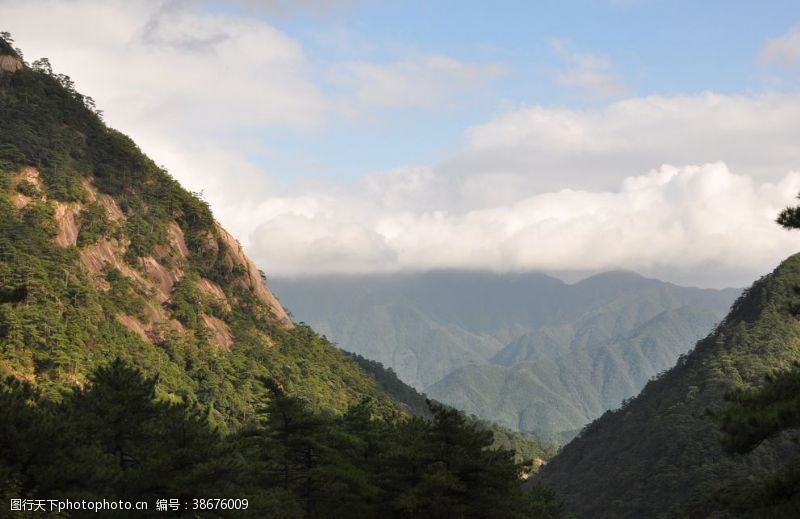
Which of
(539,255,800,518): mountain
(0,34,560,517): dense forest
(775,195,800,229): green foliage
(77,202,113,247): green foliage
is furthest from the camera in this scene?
(77,202,113,247): green foliage

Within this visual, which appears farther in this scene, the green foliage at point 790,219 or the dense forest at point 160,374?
the dense forest at point 160,374

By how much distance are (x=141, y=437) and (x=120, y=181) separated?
10460 cm

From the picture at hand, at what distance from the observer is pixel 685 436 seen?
4537 inches

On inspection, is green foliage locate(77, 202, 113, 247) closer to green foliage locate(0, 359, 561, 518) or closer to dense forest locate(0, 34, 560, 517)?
dense forest locate(0, 34, 560, 517)

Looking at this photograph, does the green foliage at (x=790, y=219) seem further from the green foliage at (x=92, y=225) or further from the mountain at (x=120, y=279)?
the green foliage at (x=92, y=225)

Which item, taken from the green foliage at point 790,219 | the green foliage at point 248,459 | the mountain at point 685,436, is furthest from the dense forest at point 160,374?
the mountain at point 685,436

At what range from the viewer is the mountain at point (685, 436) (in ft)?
338

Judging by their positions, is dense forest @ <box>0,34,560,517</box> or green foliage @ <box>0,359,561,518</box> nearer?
green foliage @ <box>0,359,561,518</box>

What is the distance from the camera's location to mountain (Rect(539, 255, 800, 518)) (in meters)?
103

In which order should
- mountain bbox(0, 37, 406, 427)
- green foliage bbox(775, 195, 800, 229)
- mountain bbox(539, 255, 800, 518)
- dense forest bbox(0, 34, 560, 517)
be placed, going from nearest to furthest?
1. green foliage bbox(775, 195, 800, 229)
2. dense forest bbox(0, 34, 560, 517)
3. mountain bbox(0, 37, 406, 427)
4. mountain bbox(539, 255, 800, 518)

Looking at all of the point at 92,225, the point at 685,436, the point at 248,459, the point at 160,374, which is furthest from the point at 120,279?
the point at 685,436

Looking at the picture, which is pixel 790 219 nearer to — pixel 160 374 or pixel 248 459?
pixel 248 459

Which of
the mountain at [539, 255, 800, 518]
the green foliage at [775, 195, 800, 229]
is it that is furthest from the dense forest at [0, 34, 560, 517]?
the mountain at [539, 255, 800, 518]

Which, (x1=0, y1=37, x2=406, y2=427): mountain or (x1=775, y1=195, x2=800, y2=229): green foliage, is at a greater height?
(x1=0, y1=37, x2=406, y2=427): mountain
